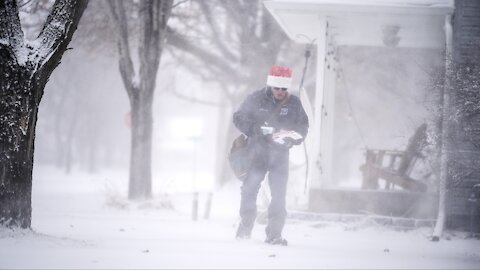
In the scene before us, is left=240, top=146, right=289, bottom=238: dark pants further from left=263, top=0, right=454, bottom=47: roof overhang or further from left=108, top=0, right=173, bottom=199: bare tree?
left=108, top=0, right=173, bottom=199: bare tree

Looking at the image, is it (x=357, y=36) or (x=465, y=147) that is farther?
(x=357, y=36)

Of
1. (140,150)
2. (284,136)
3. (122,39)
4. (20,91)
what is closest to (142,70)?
(122,39)

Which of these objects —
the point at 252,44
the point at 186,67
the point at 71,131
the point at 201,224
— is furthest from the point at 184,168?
the point at 201,224

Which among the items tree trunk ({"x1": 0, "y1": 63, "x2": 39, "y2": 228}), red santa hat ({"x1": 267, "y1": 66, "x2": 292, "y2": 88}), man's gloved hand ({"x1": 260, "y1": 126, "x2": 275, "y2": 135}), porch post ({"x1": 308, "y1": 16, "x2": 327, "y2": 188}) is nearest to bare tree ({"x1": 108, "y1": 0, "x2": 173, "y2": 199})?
porch post ({"x1": 308, "y1": 16, "x2": 327, "y2": 188})

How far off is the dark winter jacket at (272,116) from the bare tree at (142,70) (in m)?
6.25

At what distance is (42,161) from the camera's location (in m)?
43.5

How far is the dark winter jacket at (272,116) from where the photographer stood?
567cm

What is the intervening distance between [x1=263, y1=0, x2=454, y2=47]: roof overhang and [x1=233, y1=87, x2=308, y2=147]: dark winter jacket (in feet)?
8.92

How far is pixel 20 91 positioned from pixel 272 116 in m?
2.57

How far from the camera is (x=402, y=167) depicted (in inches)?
341

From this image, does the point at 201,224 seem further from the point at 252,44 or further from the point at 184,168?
the point at 184,168

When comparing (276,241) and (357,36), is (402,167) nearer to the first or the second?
(357,36)

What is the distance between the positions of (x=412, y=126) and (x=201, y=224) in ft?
12.1

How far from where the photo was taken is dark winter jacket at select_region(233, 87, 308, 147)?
567 centimetres
